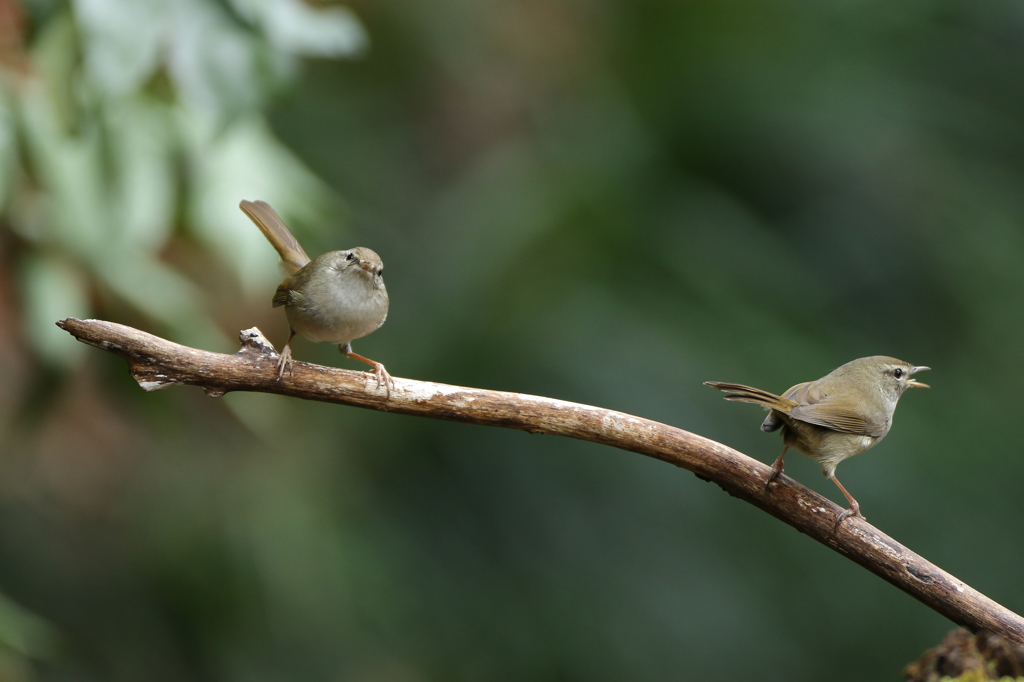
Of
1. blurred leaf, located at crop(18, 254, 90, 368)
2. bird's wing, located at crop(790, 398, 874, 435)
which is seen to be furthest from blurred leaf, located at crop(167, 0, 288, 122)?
bird's wing, located at crop(790, 398, 874, 435)

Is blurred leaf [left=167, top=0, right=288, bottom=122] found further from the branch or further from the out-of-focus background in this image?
the out-of-focus background

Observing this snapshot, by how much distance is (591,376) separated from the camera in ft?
17.0

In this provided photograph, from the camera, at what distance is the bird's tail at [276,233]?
9.52 feet

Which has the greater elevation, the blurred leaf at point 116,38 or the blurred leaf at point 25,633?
the blurred leaf at point 116,38

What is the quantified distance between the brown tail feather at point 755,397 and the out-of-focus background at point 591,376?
2152mm

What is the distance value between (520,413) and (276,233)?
4.84ft

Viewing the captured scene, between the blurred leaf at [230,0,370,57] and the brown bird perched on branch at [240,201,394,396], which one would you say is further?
the brown bird perched on branch at [240,201,394,396]

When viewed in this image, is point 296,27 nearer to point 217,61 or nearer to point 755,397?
point 217,61

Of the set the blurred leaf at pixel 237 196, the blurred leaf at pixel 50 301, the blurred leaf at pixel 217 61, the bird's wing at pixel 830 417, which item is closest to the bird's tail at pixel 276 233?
the blurred leaf at pixel 237 196

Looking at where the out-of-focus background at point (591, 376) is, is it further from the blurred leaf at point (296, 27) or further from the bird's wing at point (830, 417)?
Result: the bird's wing at point (830, 417)

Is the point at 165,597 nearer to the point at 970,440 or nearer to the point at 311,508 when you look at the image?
the point at 311,508

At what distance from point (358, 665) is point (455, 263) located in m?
2.75

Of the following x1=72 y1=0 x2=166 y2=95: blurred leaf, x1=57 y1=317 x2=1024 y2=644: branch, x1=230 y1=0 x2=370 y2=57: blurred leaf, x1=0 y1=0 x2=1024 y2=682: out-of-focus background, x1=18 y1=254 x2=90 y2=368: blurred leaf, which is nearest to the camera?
x1=57 y1=317 x2=1024 y2=644: branch

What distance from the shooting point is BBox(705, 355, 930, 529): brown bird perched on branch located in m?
2.19
